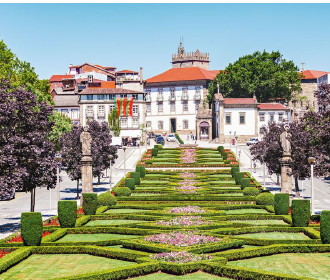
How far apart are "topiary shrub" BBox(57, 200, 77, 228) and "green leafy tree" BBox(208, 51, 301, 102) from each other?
75.1 meters

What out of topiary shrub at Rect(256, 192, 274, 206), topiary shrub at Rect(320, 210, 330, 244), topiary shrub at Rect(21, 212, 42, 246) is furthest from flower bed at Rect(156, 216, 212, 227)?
topiary shrub at Rect(256, 192, 274, 206)

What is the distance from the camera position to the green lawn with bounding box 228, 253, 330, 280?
785 inches

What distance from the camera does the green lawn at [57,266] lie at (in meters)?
20.2

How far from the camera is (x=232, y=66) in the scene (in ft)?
340

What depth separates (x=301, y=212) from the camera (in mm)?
28734

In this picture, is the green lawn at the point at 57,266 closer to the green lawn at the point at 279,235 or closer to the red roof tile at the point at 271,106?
the green lawn at the point at 279,235

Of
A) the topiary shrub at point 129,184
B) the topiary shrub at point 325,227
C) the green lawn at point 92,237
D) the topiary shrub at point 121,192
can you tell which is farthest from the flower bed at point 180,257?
the topiary shrub at point 129,184

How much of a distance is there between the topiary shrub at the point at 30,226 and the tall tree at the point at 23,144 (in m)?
6.89

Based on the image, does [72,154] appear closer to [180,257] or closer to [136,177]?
[136,177]

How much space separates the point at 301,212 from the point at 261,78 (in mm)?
74598

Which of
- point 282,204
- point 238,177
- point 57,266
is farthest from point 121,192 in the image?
point 57,266

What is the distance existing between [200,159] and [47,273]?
4971cm

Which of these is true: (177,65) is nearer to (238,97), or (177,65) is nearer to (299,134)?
(238,97)

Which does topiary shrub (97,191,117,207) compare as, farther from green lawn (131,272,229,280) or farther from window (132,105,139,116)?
window (132,105,139,116)
